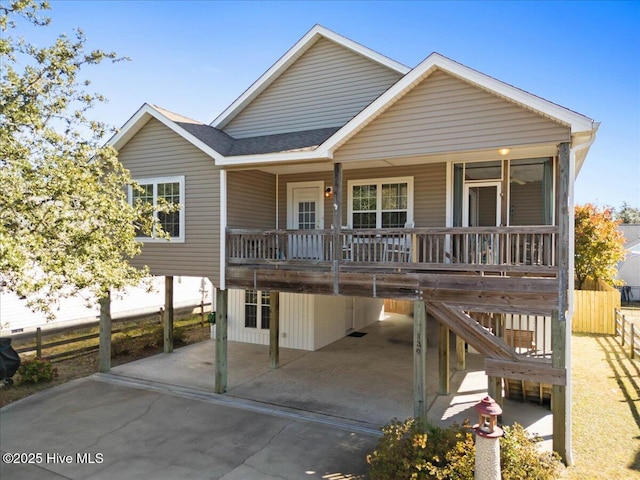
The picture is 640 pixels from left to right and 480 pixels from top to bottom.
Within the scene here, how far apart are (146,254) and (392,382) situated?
764 cm

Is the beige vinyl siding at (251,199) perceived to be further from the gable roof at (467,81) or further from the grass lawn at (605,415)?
the grass lawn at (605,415)

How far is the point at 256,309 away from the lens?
15250 mm

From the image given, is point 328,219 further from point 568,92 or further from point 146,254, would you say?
point 568,92

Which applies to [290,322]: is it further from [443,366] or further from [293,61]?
[293,61]

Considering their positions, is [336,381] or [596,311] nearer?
[336,381]

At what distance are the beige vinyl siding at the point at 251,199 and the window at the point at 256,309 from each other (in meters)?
3.31

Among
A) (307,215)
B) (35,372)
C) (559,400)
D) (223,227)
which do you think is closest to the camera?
(559,400)

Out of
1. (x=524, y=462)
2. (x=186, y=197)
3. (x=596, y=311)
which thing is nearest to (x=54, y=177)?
(x=186, y=197)

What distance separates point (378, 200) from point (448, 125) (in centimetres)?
369

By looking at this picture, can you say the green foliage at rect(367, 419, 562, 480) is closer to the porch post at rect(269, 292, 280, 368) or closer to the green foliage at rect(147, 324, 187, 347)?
the porch post at rect(269, 292, 280, 368)

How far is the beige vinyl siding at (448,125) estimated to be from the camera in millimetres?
7340

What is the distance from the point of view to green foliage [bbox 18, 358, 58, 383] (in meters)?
10.7

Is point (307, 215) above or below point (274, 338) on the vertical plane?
above

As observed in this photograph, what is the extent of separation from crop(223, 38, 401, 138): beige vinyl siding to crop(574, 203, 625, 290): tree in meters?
16.0
